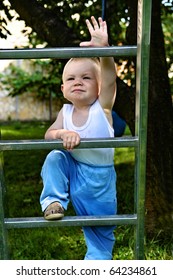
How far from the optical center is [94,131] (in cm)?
271

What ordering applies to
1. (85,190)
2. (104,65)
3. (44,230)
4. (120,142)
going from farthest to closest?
(44,230), (85,190), (104,65), (120,142)

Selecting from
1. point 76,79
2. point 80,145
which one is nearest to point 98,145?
point 80,145

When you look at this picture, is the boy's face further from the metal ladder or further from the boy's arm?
the metal ladder

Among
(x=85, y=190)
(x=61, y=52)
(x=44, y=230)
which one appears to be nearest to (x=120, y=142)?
(x=85, y=190)

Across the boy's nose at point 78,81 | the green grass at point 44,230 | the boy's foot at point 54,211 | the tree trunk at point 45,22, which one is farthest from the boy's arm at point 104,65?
the tree trunk at point 45,22

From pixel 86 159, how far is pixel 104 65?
44 cm

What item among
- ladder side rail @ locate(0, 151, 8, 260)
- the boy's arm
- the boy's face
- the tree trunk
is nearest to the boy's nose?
the boy's face

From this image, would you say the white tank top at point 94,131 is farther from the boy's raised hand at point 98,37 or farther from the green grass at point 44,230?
the green grass at point 44,230

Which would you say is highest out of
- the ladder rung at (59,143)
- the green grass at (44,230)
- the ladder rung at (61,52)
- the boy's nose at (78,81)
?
the ladder rung at (61,52)

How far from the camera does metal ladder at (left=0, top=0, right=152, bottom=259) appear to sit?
2.41m

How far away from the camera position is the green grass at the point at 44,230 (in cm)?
390

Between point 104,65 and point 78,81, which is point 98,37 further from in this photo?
point 78,81

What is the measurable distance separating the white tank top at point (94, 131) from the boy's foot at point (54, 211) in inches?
9.7

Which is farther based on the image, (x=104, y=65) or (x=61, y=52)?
(x=104, y=65)
